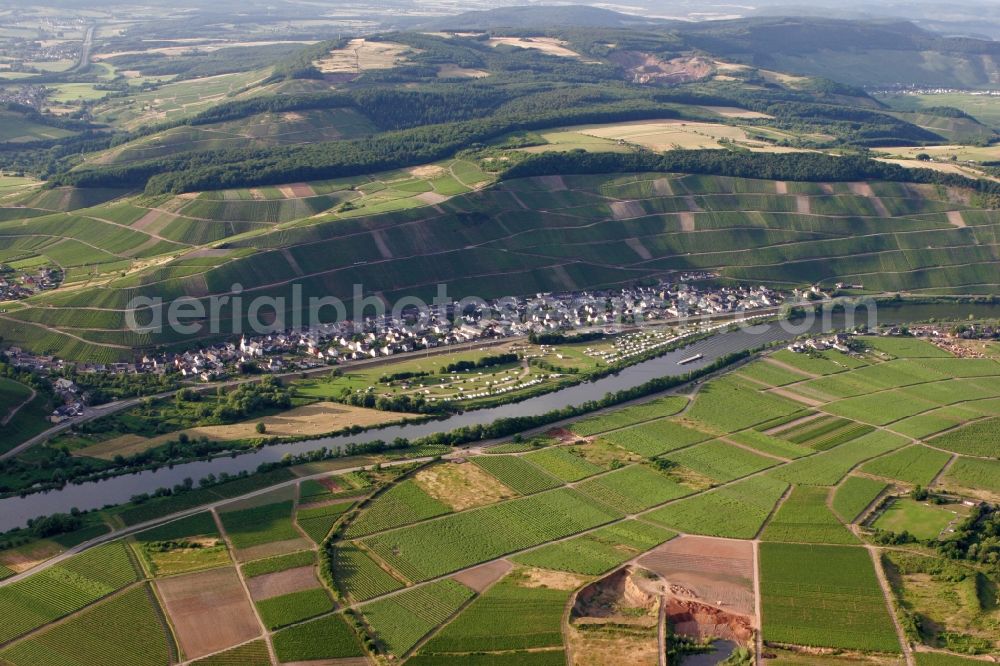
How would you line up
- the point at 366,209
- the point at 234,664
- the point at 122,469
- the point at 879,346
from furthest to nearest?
the point at 366,209 < the point at 879,346 < the point at 122,469 < the point at 234,664

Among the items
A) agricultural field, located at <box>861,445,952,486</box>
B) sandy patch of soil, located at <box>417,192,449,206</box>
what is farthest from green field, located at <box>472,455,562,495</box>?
sandy patch of soil, located at <box>417,192,449,206</box>

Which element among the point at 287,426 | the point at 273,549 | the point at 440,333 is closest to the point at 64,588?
the point at 273,549

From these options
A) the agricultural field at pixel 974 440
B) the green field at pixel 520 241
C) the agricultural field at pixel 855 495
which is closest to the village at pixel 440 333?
the green field at pixel 520 241

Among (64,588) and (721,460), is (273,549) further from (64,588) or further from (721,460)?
(721,460)

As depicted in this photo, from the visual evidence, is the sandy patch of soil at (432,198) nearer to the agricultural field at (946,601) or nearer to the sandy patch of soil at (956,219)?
the sandy patch of soil at (956,219)

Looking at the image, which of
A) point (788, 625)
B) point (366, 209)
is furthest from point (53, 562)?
point (366, 209)

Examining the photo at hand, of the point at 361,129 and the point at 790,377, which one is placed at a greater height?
the point at 361,129

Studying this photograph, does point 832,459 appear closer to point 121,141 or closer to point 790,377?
point 790,377
